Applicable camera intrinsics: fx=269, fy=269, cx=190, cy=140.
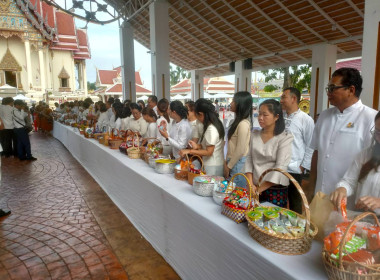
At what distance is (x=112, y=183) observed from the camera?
3693mm

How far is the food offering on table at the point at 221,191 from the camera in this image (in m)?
1.72

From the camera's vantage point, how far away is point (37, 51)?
20062 millimetres

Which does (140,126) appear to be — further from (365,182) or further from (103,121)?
(365,182)

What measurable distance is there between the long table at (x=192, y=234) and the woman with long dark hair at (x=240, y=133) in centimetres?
51

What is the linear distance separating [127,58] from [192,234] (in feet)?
38.1

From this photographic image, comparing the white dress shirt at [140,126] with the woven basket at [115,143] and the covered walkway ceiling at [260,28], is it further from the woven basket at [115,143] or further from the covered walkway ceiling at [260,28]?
the covered walkway ceiling at [260,28]

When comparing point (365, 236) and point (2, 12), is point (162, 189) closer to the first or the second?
point (365, 236)

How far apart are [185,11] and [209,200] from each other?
10.3 metres

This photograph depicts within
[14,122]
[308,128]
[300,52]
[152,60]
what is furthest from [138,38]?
[308,128]

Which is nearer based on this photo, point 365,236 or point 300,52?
point 365,236

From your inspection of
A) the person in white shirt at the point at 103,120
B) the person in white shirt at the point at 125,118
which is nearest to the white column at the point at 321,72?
the person in white shirt at the point at 103,120

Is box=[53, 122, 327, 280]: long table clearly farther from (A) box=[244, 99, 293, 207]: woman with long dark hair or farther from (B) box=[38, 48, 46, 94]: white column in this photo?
(B) box=[38, 48, 46, 94]: white column

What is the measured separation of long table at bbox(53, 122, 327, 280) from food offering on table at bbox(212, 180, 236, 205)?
0.05 metres

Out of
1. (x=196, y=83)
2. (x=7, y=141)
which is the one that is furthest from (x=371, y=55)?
(x=196, y=83)
